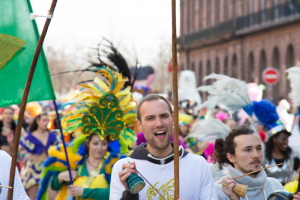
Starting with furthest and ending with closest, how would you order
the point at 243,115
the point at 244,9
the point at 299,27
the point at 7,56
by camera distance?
the point at 244,9
the point at 299,27
the point at 243,115
the point at 7,56

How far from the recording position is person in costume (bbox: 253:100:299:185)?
21.0ft

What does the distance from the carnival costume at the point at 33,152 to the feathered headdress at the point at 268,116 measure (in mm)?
3657

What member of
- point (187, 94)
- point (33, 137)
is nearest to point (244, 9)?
point (187, 94)

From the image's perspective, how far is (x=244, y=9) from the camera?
3478cm

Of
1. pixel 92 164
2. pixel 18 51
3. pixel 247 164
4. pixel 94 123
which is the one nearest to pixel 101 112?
pixel 94 123

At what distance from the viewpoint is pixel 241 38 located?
3488cm

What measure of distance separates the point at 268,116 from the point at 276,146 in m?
0.41

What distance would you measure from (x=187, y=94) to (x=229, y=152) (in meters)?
12.0

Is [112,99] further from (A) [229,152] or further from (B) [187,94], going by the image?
(B) [187,94]

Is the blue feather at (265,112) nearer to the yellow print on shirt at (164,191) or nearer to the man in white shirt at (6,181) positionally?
the yellow print on shirt at (164,191)

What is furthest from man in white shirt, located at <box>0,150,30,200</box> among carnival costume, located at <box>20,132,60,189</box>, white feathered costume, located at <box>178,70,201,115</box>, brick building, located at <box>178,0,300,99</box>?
brick building, located at <box>178,0,300,99</box>

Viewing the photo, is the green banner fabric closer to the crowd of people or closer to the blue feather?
the crowd of people

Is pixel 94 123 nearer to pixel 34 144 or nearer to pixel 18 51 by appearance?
pixel 18 51

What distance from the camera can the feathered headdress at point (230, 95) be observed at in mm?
6359
